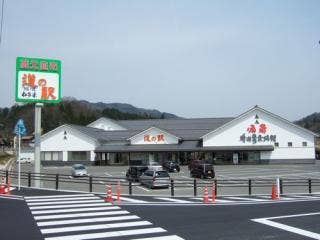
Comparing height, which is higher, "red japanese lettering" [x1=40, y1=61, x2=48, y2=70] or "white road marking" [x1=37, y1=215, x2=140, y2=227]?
"red japanese lettering" [x1=40, y1=61, x2=48, y2=70]

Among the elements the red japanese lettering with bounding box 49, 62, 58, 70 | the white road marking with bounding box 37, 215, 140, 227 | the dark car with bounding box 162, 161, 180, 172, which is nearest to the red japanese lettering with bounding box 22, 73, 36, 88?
the red japanese lettering with bounding box 49, 62, 58, 70

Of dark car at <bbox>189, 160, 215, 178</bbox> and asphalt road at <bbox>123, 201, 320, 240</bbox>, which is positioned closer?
asphalt road at <bbox>123, 201, 320, 240</bbox>

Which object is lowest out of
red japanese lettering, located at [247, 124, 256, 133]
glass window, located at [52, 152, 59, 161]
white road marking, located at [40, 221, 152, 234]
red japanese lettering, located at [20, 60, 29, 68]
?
white road marking, located at [40, 221, 152, 234]

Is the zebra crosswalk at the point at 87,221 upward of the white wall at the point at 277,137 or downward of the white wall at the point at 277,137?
downward

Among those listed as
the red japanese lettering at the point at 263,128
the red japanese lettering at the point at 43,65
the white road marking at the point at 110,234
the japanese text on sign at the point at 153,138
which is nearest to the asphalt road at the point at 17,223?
the white road marking at the point at 110,234

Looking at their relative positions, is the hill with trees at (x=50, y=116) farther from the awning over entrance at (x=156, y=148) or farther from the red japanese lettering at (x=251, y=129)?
the red japanese lettering at (x=251, y=129)

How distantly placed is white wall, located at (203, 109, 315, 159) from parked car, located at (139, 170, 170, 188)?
35808 mm

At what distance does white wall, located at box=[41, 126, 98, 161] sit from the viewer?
74000 millimetres

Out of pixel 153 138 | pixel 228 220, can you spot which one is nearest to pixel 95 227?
pixel 228 220

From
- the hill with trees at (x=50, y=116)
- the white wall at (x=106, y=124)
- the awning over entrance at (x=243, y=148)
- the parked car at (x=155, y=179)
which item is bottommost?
the parked car at (x=155, y=179)

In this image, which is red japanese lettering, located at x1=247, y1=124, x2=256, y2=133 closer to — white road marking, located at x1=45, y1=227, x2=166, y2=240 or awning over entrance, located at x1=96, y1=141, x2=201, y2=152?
awning over entrance, located at x1=96, y1=141, x2=201, y2=152

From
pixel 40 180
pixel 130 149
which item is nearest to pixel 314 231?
pixel 40 180

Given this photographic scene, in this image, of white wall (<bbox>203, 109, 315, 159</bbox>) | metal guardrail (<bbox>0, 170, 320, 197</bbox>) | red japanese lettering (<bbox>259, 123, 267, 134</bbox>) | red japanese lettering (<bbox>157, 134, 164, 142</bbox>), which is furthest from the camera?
red japanese lettering (<bbox>157, 134, 164, 142</bbox>)

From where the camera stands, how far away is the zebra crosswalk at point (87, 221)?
12492mm
